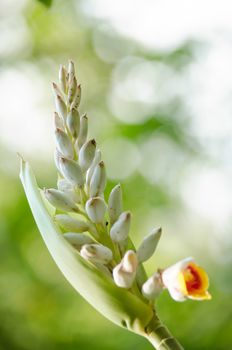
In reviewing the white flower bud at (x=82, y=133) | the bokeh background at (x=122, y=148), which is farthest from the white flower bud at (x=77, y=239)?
the bokeh background at (x=122, y=148)

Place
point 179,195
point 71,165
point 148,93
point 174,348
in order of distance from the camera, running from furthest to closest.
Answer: point 148,93 < point 179,195 < point 71,165 < point 174,348

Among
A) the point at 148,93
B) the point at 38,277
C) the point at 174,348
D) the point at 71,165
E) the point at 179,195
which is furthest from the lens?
the point at 148,93

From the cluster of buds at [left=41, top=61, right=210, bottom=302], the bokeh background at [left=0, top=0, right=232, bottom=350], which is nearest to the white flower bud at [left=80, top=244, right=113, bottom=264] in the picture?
the cluster of buds at [left=41, top=61, right=210, bottom=302]

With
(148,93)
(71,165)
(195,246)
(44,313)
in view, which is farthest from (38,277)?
(71,165)

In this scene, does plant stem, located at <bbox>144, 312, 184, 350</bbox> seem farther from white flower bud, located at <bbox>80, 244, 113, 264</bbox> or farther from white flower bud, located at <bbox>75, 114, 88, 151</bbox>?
white flower bud, located at <bbox>75, 114, 88, 151</bbox>

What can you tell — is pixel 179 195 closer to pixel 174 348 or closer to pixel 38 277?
pixel 38 277

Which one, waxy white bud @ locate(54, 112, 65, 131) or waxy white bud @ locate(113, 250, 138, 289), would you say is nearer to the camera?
waxy white bud @ locate(113, 250, 138, 289)
